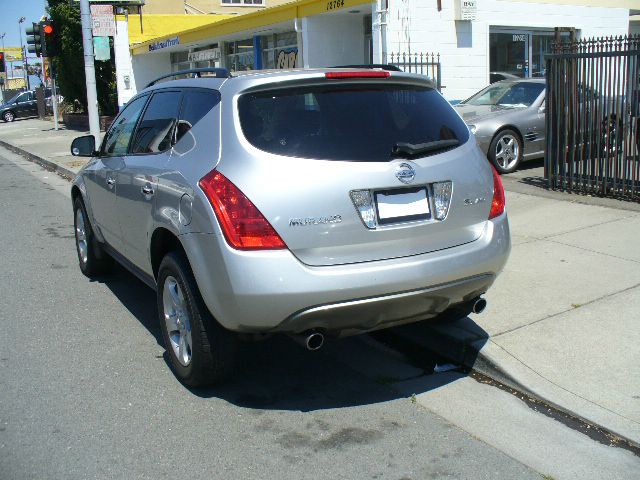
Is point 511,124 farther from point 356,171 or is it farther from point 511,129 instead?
point 356,171

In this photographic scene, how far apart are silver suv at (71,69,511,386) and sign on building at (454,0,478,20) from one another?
42.3 feet

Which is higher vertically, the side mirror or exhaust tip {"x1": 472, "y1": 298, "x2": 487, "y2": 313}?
the side mirror

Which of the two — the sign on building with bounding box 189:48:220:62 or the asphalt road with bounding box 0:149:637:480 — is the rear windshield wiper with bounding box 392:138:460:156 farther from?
the sign on building with bounding box 189:48:220:62

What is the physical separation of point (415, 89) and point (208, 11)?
34.6 m

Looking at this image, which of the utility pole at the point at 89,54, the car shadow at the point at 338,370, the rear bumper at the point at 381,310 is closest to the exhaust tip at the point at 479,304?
the rear bumper at the point at 381,310

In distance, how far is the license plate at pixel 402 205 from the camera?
12.4ft

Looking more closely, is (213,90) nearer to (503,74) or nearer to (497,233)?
(497,233)

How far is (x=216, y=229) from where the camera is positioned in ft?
11.9

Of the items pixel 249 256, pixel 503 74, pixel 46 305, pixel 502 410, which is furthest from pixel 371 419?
pixel 503 74

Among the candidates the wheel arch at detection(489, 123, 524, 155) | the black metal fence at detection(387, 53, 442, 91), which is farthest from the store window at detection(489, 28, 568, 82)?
the wheel arch at detection(489, 123, 524, 155)

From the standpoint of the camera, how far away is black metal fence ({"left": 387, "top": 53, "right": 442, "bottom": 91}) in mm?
14469

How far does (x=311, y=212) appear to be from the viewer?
3.63 metres

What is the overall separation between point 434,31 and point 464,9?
2.97 ft

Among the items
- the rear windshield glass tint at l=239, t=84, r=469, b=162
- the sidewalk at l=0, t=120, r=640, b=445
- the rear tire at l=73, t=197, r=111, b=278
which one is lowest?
the sidewalk at l=0, t=120, r=640, b=445
